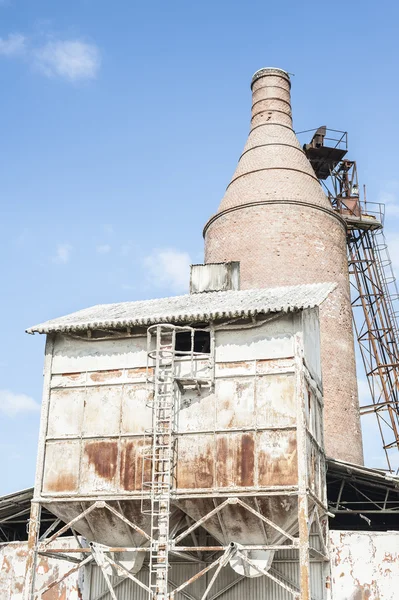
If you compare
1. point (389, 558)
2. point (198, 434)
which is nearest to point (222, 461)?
point (198, 434)

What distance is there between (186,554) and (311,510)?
437 centimetres

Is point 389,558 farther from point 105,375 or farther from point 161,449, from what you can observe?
point 105,375

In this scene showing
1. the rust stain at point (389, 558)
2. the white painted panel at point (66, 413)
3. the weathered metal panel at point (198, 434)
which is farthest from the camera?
the rust stain at point (389, 558)

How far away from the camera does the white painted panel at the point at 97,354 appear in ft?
63.9

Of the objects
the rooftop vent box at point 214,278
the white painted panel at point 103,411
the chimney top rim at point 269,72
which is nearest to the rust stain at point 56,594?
the white painted panel at point 103,411

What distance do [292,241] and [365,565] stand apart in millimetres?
12248

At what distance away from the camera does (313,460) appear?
18906 mm

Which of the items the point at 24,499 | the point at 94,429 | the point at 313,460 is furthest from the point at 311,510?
the point at 24,499

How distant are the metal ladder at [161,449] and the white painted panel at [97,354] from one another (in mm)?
484

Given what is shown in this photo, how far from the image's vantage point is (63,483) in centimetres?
1881

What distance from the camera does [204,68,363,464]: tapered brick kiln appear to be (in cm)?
2675

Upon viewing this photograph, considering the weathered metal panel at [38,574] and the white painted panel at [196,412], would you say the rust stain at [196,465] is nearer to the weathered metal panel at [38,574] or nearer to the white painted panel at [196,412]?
the white painted panel at [196,412]

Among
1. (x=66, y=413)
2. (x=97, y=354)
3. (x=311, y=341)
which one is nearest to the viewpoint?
(x=66, y=413)

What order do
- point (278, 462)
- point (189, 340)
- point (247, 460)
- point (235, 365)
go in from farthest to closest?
point (189, 340)
point (235, 365)
point (247, 460)
point (278, 462)
